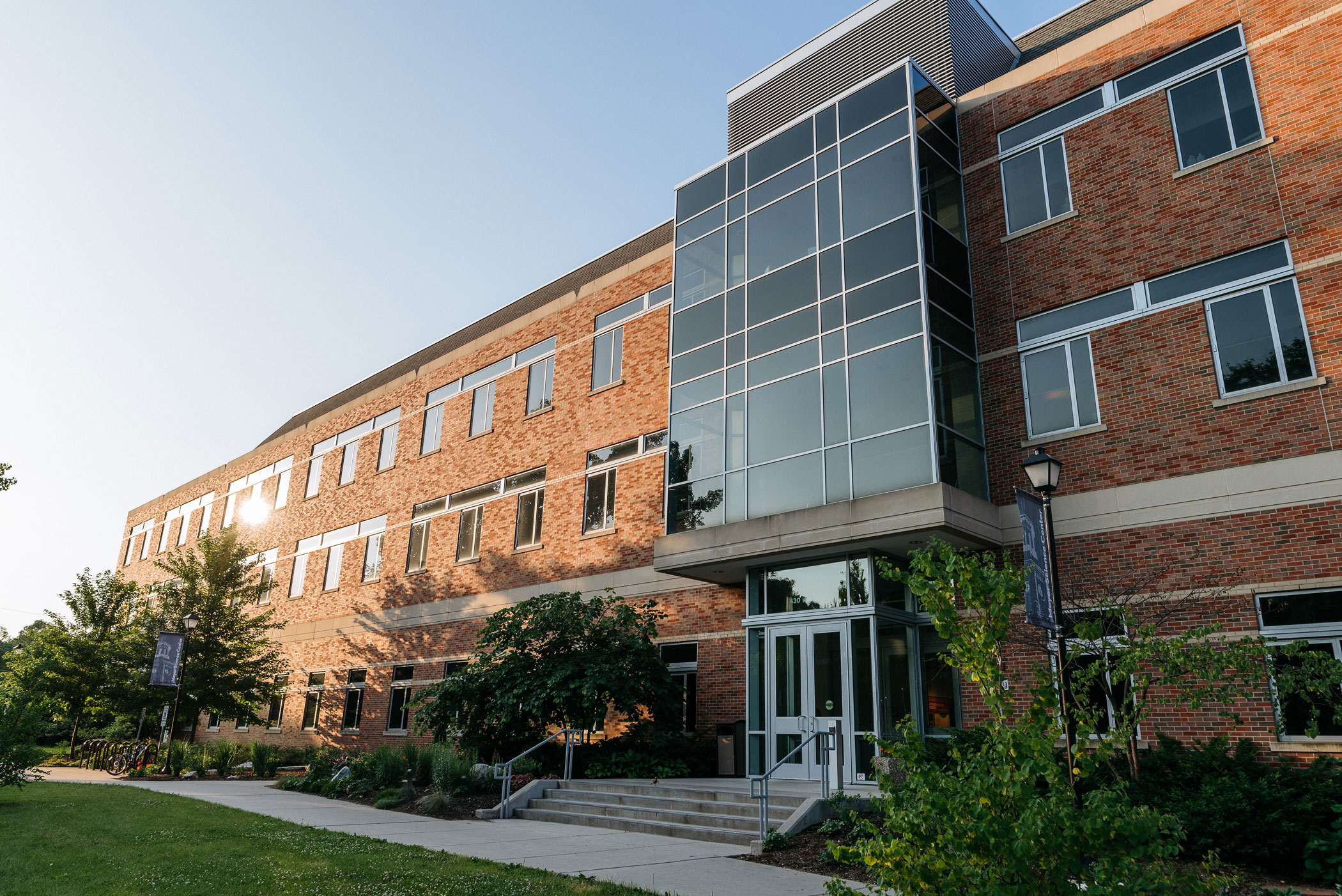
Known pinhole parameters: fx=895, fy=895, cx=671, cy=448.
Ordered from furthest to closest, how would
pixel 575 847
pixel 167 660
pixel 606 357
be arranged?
pixel 167 660 → pixel 606 357 → pixel 575 847

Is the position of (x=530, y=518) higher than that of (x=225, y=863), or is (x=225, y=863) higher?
(x=530, y=518)

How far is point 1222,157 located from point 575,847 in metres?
13.5

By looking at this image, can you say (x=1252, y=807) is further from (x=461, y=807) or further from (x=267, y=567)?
(x=267, y=567)

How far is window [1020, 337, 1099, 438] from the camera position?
558 inches

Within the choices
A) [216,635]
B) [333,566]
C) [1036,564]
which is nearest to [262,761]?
[216,635]

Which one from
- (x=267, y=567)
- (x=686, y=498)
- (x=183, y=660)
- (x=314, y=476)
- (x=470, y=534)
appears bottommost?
(x=183, y=660)

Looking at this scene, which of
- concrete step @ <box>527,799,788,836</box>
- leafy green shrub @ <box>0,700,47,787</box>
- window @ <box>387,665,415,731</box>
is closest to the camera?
concrete step @ <box>527,799,788,836</box>

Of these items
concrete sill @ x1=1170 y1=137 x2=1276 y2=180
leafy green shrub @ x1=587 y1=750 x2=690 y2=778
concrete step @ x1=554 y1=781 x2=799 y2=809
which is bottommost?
concrete step @ x1=554 y1=781 x2=799 y2=809

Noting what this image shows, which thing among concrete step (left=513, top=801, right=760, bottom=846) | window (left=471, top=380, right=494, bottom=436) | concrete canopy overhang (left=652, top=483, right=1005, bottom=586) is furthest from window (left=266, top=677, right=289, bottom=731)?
concrete canopy overhang (left=652, top=483, right=1005, bottom=586)

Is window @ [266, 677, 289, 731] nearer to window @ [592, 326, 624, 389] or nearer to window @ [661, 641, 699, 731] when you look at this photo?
window @ [592, 326, 624, 389]

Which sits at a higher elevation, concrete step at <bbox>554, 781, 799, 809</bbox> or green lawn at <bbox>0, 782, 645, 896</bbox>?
concrete step at <bbox>554, 781, 799, 809</bbox>

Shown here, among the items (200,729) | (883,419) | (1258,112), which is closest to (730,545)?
(883,419)

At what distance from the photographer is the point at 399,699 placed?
86.1ft

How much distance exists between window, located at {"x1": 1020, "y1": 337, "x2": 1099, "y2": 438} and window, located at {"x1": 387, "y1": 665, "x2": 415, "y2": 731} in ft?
61.9
